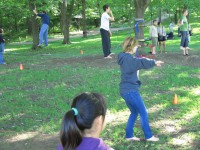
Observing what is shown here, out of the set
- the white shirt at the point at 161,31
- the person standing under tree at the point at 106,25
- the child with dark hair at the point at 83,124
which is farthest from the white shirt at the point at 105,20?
the child with dark hair at the point at 83,124

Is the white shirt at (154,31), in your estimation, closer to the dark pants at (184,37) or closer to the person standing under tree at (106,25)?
the dark pants at (184,37)

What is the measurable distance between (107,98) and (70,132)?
5.35 metres

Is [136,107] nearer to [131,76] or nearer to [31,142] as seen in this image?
[131,76]

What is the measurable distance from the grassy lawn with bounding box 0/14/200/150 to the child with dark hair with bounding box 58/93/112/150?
2.85 meters

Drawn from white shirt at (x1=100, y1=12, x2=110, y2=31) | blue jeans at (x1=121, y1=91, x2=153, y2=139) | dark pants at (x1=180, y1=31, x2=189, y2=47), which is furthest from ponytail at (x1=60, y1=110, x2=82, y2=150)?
dark pants at (x1=180, y1=31, x2=189, y2=47)

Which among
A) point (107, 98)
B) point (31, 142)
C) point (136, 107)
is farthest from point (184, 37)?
point (31, 142)

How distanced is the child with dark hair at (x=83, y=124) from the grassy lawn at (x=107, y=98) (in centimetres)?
285

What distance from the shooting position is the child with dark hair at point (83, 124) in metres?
1.92

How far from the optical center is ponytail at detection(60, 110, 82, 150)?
1914 mm

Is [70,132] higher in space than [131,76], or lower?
higher

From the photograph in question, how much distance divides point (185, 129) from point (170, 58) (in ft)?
23.1

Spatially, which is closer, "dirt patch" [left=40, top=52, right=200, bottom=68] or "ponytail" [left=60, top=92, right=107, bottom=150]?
"ponytail" [left=60, top=92, right=107, bottom=150]

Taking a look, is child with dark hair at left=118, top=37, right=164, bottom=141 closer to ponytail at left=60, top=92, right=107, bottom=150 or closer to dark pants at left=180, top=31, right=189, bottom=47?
ponytail at left=60, top=92, right=107, bottom=150

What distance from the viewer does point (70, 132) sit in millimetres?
1917
